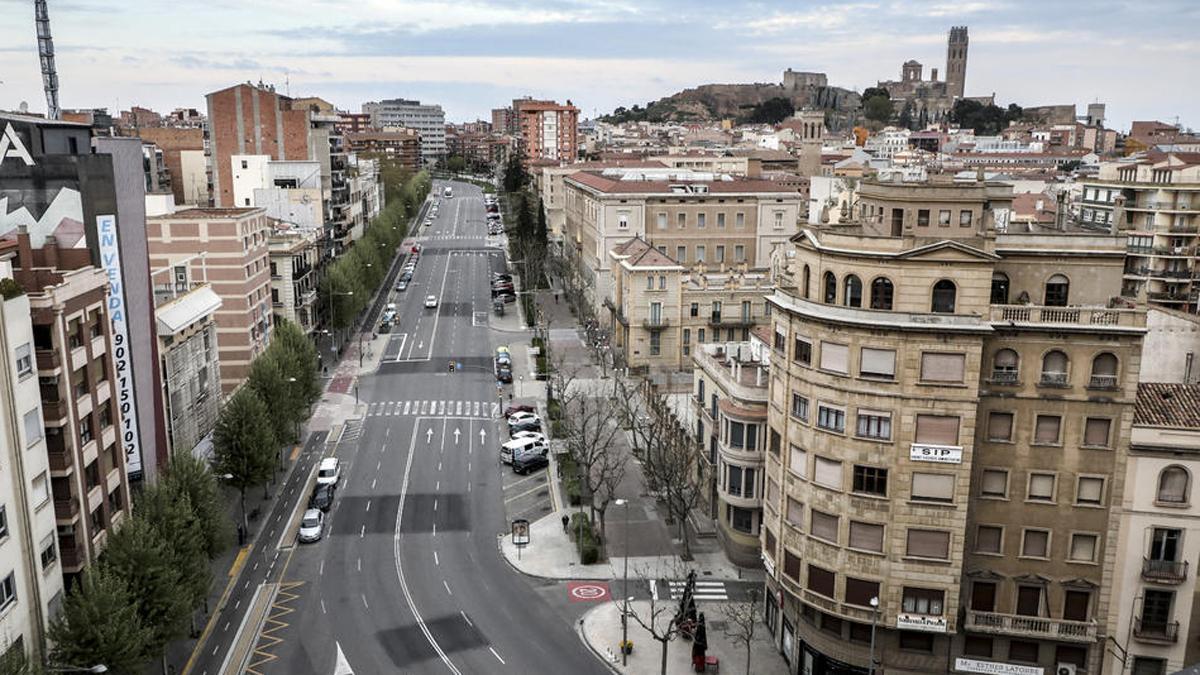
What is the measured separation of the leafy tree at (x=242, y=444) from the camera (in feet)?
210

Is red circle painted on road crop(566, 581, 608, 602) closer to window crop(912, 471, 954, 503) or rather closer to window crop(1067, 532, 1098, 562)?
window crop(912, 471, 954, 503)

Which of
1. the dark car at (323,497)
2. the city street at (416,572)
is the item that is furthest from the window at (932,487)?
the dark car at (323,497)

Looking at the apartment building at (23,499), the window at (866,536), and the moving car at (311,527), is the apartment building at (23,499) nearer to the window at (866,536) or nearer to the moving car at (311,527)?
the moving car at (311,527)

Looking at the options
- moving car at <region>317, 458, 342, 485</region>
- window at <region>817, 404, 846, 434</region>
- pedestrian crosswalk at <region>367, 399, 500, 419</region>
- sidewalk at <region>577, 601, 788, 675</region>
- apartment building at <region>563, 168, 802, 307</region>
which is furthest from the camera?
apartment building at <region>563, 168, 802, 307</region>

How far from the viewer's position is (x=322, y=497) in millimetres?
69500

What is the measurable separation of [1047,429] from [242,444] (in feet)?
161

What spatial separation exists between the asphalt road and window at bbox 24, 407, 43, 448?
15.8m

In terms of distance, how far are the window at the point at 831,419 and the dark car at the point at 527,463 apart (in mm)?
36549

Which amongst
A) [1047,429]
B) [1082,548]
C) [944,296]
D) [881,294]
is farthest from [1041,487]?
[881,294]

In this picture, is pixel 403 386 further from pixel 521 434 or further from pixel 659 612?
pixel 659 612

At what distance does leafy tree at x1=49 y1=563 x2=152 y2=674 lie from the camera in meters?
39.3

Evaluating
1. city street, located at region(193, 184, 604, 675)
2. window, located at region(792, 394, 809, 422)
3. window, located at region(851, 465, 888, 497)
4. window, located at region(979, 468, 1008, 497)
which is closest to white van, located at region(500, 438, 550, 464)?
city street, located at region(193, 184, 604, 675)

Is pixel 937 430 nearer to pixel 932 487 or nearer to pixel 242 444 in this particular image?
pixel 932 487

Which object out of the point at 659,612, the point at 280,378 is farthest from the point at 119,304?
the point at 659,612
